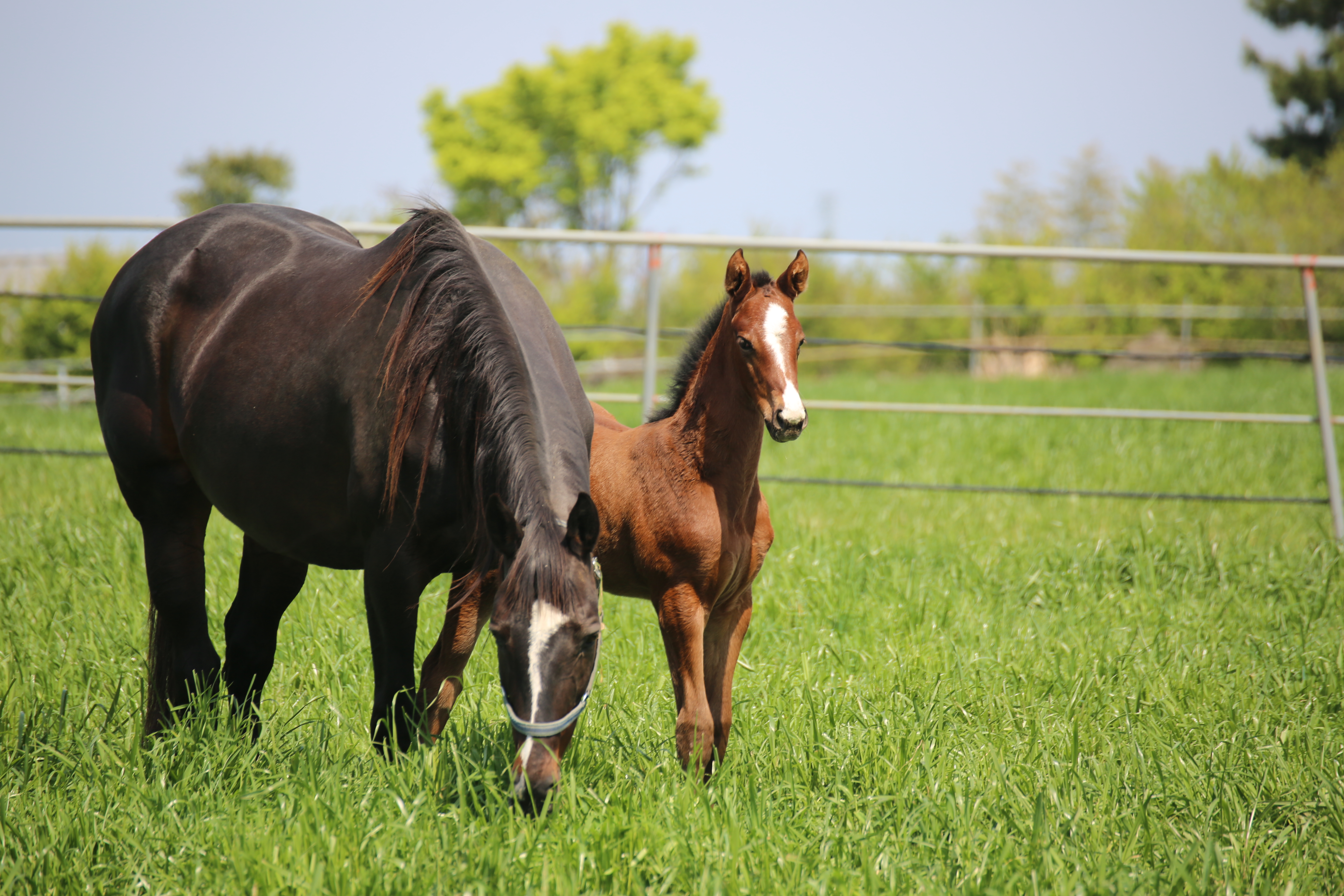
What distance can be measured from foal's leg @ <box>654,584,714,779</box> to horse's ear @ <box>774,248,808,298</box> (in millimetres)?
920

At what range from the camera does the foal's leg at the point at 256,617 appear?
9.57 ft

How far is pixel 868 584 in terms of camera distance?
13.6 feet

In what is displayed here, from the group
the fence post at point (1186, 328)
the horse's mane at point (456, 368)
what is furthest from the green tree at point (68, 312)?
the fence post at point (1186, 328)

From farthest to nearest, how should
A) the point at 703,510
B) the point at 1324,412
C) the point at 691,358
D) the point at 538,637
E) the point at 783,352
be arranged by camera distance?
the point at 1324,412, the point at 691,358, the point at 703,510, the point at 783,352, the point at 538,637

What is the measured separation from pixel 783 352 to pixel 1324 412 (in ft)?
13.7

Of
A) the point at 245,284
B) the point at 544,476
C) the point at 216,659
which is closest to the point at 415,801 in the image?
the point at 544,476

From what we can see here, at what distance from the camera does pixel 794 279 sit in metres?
2.62

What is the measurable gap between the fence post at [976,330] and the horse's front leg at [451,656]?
14.5 m

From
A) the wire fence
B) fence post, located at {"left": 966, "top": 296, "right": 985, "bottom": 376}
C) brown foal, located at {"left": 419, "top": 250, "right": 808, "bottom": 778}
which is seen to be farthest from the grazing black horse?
fence post, located at {"left": 966, "top": 296, "right": 985, "bottom": 376}

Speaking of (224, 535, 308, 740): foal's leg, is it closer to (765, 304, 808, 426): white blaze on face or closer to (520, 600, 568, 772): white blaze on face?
(520, 600, 568, 772): white blaze on face

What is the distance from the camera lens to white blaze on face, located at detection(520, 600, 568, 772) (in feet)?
5.72

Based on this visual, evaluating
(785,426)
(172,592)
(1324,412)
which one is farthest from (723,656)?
(1324,412)

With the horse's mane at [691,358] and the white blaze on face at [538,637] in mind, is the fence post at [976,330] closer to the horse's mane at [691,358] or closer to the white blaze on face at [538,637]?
the horse's mane at [691,358]

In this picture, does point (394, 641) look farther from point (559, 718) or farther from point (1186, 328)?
point (1186, 328)
